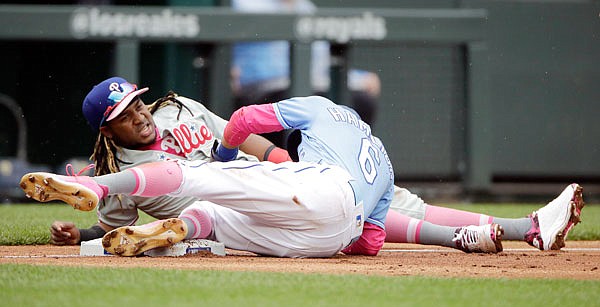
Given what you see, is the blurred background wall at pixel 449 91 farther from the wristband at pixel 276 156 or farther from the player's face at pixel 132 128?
the player's face at pixel 132 128

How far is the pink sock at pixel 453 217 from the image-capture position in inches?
219

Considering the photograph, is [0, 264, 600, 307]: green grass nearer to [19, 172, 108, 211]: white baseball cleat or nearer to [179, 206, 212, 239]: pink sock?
[19, 172, 108, 211]: white baseball cleat

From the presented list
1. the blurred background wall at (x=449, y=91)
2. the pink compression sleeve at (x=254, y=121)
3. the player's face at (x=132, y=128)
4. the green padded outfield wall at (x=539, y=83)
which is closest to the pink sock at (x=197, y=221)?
the pink compression sleeve at (x=254, y=121)

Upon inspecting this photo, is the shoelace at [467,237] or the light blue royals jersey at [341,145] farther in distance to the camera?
the shoelace at [467,237]

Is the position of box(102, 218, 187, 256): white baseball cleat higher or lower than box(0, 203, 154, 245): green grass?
higher

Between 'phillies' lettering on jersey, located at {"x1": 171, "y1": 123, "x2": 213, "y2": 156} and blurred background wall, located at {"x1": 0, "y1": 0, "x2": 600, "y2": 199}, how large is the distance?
4741 mm

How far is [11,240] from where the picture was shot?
5.89 m

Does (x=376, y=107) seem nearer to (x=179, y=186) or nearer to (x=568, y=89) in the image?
(x=568, y=89)

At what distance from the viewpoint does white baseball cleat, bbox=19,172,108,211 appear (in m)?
3.99

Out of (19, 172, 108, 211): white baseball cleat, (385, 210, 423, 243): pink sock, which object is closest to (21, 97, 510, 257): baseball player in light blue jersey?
(19, 172, 108, 211): white baseball cleat

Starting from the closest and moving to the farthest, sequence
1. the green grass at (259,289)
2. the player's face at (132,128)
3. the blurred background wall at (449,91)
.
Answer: the green grass at (259,289) < the player's face at (132,128) < the blurred background wall at (449,91)

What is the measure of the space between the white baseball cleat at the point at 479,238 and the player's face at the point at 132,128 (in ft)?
5.50

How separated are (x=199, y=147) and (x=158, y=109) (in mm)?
360

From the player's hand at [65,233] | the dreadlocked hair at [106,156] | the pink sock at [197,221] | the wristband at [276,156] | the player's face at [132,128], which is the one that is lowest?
the player's hand at [65,233]
